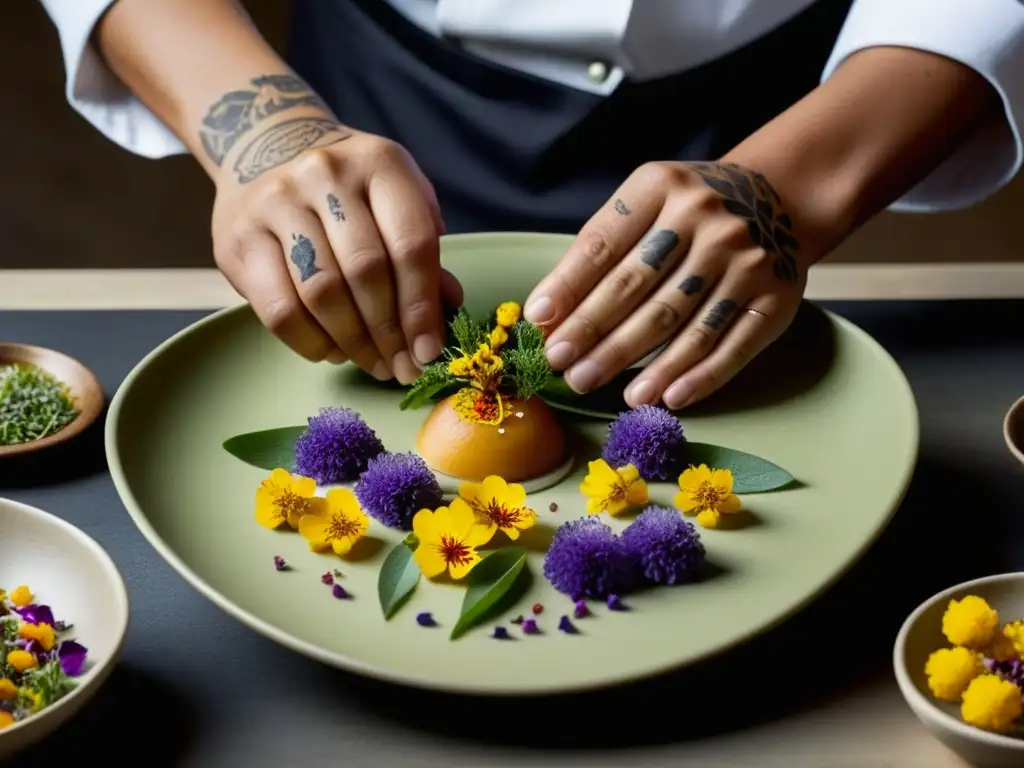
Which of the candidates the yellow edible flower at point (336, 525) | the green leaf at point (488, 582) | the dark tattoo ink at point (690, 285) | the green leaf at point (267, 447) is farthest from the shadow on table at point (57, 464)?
the dark tattoo ink at point (690, 285)

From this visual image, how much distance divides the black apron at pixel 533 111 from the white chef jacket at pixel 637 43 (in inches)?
0.8

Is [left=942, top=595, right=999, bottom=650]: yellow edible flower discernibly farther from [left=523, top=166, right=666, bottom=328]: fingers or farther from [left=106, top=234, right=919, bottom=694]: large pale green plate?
[left=523, top=166, right=666, bottom=328]: fingers

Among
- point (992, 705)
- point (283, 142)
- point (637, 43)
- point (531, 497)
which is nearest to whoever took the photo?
point (992, 705)

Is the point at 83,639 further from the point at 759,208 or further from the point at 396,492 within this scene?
the point at 759,208

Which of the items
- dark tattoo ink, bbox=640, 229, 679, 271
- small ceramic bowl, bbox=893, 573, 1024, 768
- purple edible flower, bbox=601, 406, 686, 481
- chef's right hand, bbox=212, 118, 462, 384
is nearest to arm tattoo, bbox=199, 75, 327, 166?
chef's right hand, bbox=212, 118, 462, 384

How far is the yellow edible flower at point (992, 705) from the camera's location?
21.2 inches

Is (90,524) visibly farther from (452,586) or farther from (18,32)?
(18,32)

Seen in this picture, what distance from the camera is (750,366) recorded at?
0.91 metres

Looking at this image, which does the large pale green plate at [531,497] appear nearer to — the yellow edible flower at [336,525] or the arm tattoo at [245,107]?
the yellow edible flower at [336,525]

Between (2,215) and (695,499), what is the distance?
6.15ft

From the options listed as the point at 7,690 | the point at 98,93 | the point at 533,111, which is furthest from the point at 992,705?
the point at 98,93

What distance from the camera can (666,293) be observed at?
863 mm

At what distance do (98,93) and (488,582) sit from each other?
74 centimetres

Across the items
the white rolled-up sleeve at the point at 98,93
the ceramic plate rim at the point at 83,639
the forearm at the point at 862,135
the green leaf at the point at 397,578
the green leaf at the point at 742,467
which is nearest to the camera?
the ceramic plate rim at the point at 83,639
